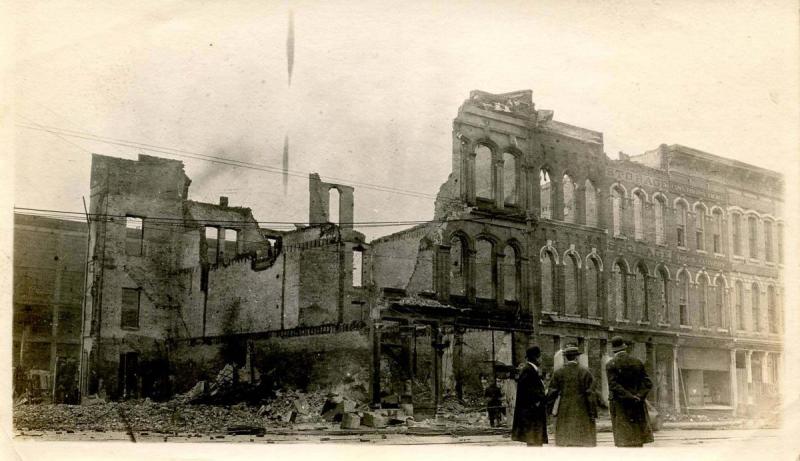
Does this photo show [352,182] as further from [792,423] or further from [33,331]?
[792,423]

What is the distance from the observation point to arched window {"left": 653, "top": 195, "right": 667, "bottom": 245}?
58.6 feet

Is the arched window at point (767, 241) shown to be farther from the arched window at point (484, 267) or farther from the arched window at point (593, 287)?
the arched window at point (484, 267)

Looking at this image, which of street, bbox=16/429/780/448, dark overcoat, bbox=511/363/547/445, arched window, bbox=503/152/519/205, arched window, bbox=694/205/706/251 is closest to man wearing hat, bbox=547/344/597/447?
dark overcoat, bbox=511/363/547/445

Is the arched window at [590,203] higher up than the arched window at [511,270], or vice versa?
the arched window at [590,203]

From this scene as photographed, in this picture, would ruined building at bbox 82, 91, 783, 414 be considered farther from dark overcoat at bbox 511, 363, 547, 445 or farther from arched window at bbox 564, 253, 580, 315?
dark overcoat at bbox 511, 363, 547, 445

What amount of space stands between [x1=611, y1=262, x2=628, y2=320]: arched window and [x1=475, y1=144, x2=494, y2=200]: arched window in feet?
10.4

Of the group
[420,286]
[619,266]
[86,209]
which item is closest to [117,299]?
[86,209]

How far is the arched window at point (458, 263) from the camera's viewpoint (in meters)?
17.0

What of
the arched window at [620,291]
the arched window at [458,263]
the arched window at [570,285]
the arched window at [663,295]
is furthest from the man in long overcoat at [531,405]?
the arched window at [663,295]

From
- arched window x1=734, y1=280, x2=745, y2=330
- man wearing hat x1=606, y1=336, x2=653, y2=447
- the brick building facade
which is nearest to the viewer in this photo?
man wearing hat x1=606, y1=336, x2=653, y2=447

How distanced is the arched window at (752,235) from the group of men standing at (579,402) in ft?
19.4

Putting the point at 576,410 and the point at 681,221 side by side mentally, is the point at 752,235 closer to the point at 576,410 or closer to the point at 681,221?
the point at 681,221

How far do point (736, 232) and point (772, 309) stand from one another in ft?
6.26

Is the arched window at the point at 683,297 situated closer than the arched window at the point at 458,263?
No
